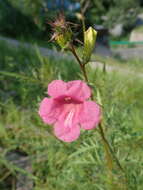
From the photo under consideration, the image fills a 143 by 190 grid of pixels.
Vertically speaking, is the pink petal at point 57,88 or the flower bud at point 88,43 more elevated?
the flower bud at point 88,43

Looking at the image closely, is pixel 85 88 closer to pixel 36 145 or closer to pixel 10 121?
pixel 36 145

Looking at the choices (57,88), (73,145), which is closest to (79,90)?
(57,88)

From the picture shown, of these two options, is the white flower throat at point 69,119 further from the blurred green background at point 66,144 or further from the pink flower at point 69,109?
the blurred green background at point 66,144

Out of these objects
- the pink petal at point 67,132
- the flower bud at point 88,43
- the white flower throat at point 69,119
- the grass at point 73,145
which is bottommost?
the grass at point 73,145

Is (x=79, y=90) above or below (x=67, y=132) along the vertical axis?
above

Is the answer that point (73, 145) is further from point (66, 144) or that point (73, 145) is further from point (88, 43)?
point (88, 43)

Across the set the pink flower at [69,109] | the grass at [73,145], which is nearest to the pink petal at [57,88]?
the pink flower at [69,109]

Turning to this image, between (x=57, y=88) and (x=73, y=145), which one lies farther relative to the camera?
(x=73, y=145)
